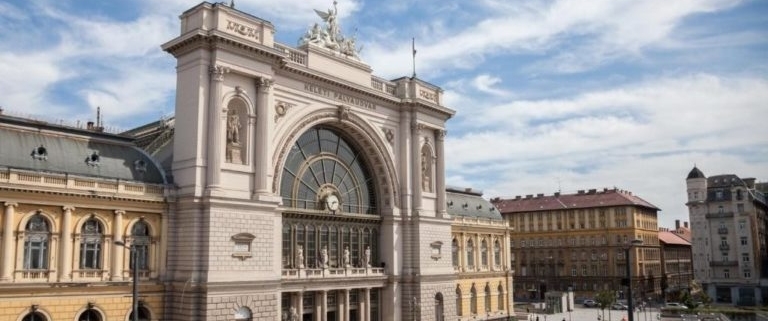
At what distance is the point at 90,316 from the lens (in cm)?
3812

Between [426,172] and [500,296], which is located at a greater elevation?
[426,172]

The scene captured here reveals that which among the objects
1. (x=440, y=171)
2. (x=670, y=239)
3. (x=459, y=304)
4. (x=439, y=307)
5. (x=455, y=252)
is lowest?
(x=459, y=304)

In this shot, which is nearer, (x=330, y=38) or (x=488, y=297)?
(x=330, y=38)

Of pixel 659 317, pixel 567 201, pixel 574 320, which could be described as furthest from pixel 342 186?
pixel 567 201

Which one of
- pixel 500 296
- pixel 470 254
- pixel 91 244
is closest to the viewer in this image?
pixel 91 244

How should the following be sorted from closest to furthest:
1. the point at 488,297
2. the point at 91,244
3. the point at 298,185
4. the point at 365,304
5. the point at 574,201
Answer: the point at 91,244, the point at 298,185, the point at 365,304, the point at 488,297, the point at 574,201

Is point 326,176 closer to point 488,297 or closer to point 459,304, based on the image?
point 459,304

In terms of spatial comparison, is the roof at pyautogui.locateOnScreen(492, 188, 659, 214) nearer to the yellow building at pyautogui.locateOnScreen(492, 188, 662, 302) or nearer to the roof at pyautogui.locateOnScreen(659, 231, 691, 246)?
the yellow building at pyautogui.locateOnScreen(492, 188, 662, 302)

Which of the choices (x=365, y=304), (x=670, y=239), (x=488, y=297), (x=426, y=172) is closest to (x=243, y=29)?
(x=426, y=172)

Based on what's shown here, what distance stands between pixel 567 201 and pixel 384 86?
71.3 metres

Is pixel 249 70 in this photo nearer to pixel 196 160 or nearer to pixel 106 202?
pixel 196 160

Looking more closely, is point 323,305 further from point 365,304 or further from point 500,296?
point 500,296

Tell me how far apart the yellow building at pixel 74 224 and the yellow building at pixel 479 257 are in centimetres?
3704

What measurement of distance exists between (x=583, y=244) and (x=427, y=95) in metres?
64.3
